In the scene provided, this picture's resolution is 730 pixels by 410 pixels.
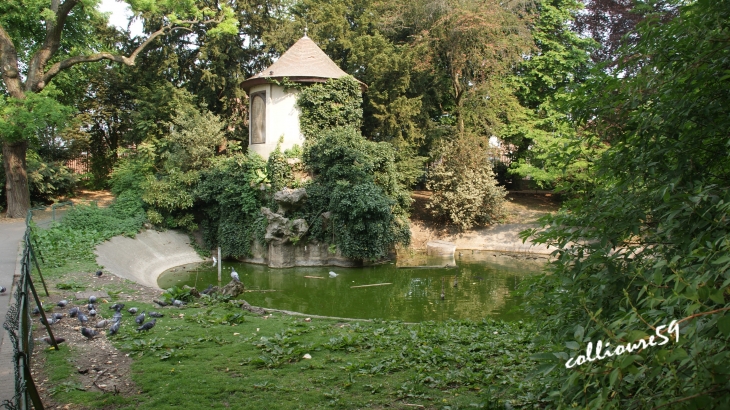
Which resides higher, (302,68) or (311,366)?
(302,68)

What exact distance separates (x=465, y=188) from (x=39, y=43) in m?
19.0

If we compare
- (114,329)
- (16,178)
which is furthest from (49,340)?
(16,178)

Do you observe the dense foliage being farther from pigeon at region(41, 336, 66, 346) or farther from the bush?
the bush

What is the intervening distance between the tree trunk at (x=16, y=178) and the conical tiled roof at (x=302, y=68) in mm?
9169

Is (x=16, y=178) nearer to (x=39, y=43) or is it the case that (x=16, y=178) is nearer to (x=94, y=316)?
(x=39, y=43)

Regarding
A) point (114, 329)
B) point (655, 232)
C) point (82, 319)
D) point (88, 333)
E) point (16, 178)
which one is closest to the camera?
point (655, 232)

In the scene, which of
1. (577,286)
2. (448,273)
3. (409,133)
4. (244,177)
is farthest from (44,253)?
(409,133)

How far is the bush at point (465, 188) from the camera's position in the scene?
79.6 feet

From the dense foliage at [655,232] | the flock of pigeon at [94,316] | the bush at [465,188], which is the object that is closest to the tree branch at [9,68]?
the flock of pigeon at [94,316]

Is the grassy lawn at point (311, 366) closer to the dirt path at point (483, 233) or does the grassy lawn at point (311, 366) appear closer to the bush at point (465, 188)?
the dirt path at point (483, 233)

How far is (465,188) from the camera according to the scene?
24.3m

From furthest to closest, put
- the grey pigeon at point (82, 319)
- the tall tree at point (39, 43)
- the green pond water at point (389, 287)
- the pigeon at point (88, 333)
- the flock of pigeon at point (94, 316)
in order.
→ the tall tree at point (39, 43) → the green pond water at point (389, 287) → the grey pigeon at point (82, 319) → the flock of pigeon at point (94, 316) → the pigeon at point (88, 333)

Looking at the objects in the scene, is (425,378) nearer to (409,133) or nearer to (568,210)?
(568,210)

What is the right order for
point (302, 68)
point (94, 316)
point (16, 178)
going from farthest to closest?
point (302, 68)
point (16, 178)
point (94, 316)
